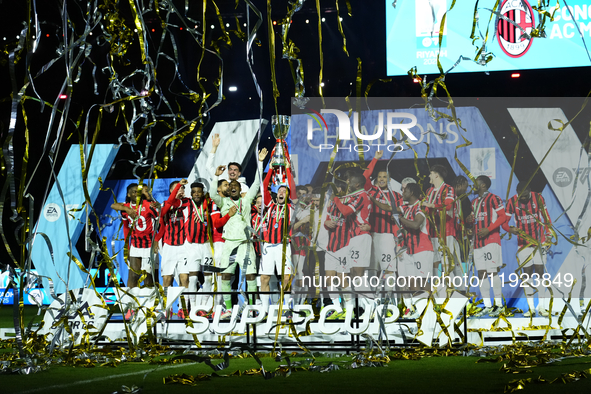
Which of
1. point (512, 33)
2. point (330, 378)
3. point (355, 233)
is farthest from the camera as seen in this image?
point (355, 233)

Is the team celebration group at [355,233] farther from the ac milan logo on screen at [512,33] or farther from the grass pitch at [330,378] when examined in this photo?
the grass pitch at [330,378]

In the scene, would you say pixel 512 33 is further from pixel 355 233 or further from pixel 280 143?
pixel 280 143

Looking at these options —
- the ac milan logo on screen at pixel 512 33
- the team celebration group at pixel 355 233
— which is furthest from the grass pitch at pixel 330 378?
the ac milan logo on screen at pixel 512 33

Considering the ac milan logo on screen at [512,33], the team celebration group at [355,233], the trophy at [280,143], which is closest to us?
the trophy at [280,143]

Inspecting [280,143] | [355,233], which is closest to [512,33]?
[355,233]

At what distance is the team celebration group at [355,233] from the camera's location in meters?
6.61

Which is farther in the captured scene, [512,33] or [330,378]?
[512,33]

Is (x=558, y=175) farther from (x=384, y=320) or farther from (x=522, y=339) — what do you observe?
(x=384, y=320)

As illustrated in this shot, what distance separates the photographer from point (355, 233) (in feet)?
24.1

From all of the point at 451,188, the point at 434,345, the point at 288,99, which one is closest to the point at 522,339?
the point at 434,345

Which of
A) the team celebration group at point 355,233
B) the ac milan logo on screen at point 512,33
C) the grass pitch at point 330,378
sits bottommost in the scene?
the grass pitch at point 330,378

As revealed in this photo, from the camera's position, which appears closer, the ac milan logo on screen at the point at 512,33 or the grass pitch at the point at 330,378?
the grass pitch at the point at 330,378

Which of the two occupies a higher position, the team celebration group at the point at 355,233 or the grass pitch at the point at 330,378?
the team celebration group at the point at 355,233

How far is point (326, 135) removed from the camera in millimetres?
7746
